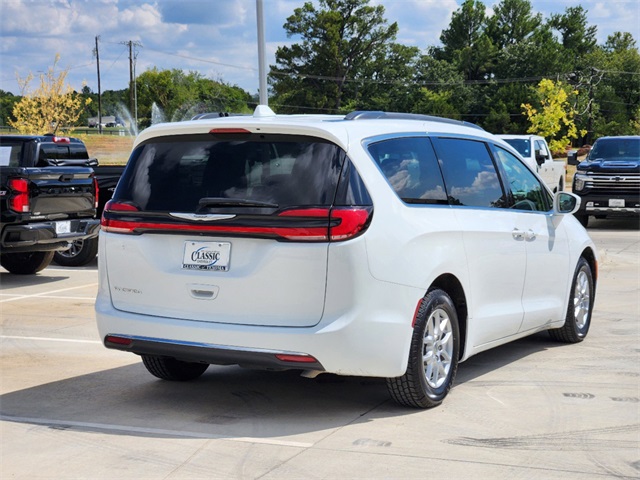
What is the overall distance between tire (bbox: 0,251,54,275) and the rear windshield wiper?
8.71 metres

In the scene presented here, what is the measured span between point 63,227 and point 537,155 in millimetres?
14885

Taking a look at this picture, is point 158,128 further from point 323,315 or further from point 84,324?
point 84,324

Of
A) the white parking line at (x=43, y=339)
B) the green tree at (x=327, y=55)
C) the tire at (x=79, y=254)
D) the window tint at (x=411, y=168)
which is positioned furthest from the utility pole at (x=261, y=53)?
the green tree at (x=327, y=55)

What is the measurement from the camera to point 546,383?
6.81m

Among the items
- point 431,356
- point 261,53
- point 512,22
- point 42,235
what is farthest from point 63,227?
point 512,22

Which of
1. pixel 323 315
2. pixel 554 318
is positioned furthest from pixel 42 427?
pixel 554 318

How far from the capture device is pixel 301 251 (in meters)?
5.43

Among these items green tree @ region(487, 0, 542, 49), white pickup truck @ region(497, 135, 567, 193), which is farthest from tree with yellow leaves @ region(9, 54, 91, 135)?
green tree @ region(487, 0, 542, 49)

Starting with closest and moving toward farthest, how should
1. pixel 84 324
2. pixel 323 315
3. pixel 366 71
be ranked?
pixel 323 315 < pixel 84 324 < pixel 366 71

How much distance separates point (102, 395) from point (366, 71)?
100334 millimetres

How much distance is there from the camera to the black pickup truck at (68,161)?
12.6 metres

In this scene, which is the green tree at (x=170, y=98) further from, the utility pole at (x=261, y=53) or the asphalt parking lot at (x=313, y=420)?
the asphalt parking lot at (x=313, y=420)

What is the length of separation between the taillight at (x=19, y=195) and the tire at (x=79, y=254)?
2.35 m

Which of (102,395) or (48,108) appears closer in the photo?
(102,395)
